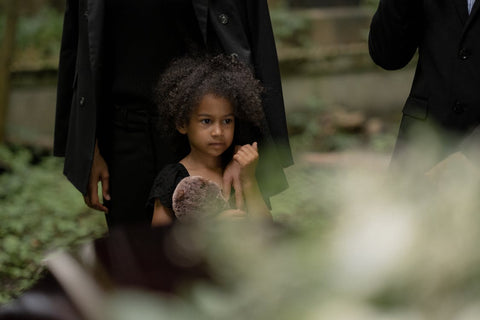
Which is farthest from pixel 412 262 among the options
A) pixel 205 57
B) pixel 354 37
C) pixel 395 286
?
pixel 354 37

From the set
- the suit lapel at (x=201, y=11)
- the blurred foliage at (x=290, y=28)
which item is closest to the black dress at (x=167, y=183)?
the suit lapel at (x=201, y=11)

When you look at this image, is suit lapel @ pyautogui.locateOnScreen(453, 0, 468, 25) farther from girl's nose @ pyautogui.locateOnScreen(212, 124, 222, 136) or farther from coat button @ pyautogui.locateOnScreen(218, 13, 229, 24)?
girl's nose @ pyautogui.locateOnScreen(212, 124, 222, 136)

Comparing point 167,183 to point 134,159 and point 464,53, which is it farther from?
point 464,53

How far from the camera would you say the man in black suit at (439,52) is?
254 centimetres

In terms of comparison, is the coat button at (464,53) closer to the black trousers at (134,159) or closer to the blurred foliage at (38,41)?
the black trousers at (134,159)

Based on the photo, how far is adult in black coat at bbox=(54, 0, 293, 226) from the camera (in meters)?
2.72

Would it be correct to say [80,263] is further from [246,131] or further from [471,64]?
[471,64]

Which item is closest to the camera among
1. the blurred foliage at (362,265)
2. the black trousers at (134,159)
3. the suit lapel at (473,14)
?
the blurred foliage at (362,265)

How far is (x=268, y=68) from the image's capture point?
279cm

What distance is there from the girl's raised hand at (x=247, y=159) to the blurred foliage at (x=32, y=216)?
82.8 inches

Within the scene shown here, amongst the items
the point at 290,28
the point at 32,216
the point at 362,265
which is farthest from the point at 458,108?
the point at 290,28

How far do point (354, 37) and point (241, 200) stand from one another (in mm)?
6861

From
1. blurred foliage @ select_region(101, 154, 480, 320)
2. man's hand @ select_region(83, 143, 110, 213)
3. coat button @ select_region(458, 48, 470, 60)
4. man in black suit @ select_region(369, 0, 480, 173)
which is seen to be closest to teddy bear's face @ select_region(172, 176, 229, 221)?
man's hand @ select_region(83, 143, 110, 213)

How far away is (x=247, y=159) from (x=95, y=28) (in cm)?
74
